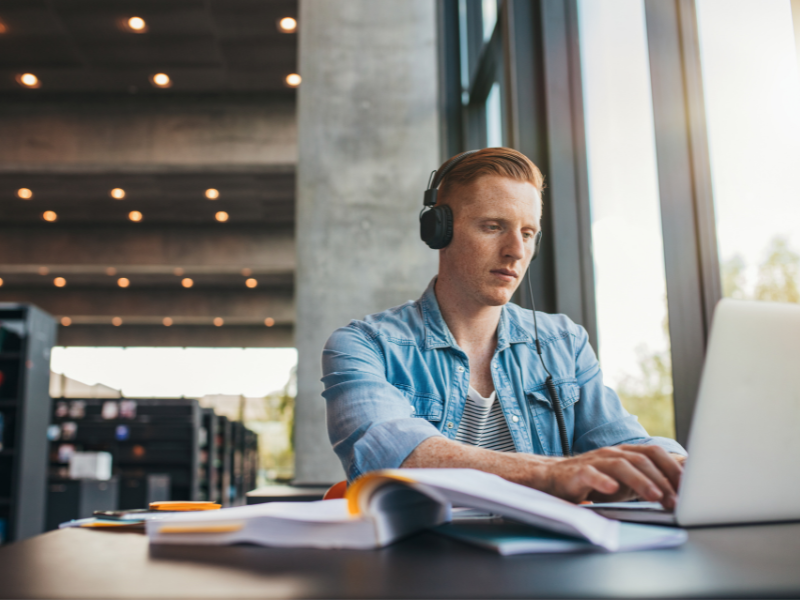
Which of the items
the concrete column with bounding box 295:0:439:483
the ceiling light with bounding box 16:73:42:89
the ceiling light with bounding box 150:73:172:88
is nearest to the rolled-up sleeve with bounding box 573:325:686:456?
the concrete column with bounding box 295:0:439:483

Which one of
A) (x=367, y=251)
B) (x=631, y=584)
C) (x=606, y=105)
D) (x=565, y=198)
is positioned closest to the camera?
(x=631, y=584)

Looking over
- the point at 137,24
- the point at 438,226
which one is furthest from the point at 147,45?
the point at 438,226

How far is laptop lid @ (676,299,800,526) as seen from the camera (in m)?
0.57

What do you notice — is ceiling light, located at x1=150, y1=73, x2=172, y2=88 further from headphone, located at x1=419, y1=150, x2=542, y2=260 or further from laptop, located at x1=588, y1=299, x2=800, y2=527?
laptop, located at x1=588, y1=299, x2=800, y2=527

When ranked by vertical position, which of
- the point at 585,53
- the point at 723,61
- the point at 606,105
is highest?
the point at 585,53

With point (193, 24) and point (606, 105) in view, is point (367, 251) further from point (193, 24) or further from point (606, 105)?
point (193, 24)

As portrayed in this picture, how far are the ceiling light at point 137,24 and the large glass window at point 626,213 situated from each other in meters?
6.46

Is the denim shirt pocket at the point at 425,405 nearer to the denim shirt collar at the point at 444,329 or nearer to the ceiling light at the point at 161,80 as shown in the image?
the denim shirt collar at the point at 444,329

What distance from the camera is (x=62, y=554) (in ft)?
1.59

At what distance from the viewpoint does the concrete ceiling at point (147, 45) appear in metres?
7.15

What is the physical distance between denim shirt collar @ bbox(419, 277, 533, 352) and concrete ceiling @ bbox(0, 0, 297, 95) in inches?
265

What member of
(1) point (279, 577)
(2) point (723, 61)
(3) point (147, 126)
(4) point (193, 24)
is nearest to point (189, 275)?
(3) point (147, 126)

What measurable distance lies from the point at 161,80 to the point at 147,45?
0.83 m

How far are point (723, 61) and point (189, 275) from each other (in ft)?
35.5
